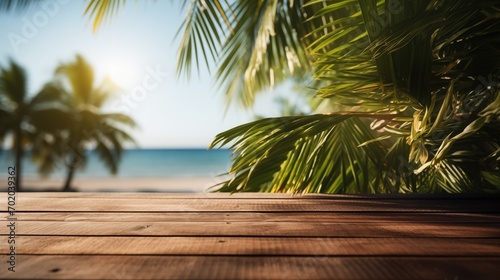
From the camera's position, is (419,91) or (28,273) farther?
(419,91)

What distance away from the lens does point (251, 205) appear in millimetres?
1104

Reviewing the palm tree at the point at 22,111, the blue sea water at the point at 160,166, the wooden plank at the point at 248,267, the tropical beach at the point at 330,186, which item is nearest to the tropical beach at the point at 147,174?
the blue sea water at the point at 160,166

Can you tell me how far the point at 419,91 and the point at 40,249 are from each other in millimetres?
1126

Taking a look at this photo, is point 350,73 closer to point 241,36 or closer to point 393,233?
point 393,233

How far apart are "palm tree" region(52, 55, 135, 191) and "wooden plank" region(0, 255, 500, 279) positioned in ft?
37.9

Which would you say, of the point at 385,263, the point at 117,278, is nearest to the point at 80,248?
the point at 117,278

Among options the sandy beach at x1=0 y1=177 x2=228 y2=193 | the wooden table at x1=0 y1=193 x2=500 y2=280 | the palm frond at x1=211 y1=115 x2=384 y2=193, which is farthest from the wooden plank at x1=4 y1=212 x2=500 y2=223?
the sandy beach at x1=0 y1=177 x2=228 y2=193

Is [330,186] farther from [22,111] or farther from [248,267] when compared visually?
[22,111]

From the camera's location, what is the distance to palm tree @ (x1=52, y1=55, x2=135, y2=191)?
11.8 meters

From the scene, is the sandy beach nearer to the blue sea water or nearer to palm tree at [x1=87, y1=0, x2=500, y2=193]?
the blue sea water

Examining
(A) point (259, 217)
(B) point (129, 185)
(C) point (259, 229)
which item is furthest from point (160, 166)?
(C) point (259, 229)

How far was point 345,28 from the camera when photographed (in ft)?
4.61

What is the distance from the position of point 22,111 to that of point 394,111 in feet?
41.8

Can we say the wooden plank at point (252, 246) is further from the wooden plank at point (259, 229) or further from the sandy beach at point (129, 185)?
the sandy beach at point (129, 185)
